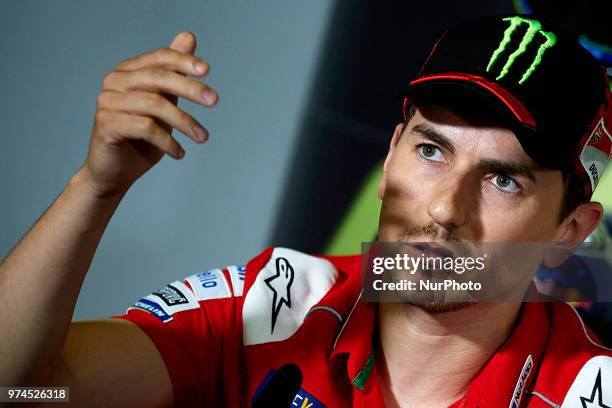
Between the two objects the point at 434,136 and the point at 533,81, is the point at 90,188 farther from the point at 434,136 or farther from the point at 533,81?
the point at 533,81

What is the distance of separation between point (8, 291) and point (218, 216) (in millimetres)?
919

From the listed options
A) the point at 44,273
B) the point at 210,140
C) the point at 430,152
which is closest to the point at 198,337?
the point at 44,273

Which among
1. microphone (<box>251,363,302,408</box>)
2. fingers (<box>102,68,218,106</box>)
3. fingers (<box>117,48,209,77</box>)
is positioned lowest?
microphone (<box>251,363,302,408</box>)

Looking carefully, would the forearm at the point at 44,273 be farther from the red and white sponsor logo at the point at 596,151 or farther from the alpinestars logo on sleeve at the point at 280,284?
the red and white sponsor logo at the point at 596,151

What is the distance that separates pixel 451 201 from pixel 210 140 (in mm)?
853

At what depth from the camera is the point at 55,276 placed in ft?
2.47

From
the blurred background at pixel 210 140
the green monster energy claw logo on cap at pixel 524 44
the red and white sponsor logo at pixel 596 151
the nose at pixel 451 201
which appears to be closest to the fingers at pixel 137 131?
the nose at pixel 451 201

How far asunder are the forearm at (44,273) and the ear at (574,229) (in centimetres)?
62

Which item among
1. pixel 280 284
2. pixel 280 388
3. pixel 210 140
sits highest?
pixel 210 140

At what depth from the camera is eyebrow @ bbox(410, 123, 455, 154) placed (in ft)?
3.07

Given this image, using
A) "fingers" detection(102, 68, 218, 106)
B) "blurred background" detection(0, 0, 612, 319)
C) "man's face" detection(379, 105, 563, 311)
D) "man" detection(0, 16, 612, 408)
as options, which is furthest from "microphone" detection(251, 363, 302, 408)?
"blurred background" detection(0, 0, 612, 319)

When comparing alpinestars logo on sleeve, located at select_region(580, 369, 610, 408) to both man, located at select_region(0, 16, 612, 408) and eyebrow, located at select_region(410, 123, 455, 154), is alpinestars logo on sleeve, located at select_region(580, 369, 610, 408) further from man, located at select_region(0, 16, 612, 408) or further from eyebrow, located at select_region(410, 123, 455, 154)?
eyebrow, located at select_region(410, 123, 455, 154)

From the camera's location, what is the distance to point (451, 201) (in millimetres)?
888

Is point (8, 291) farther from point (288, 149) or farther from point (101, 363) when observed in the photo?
point (288, 149)
